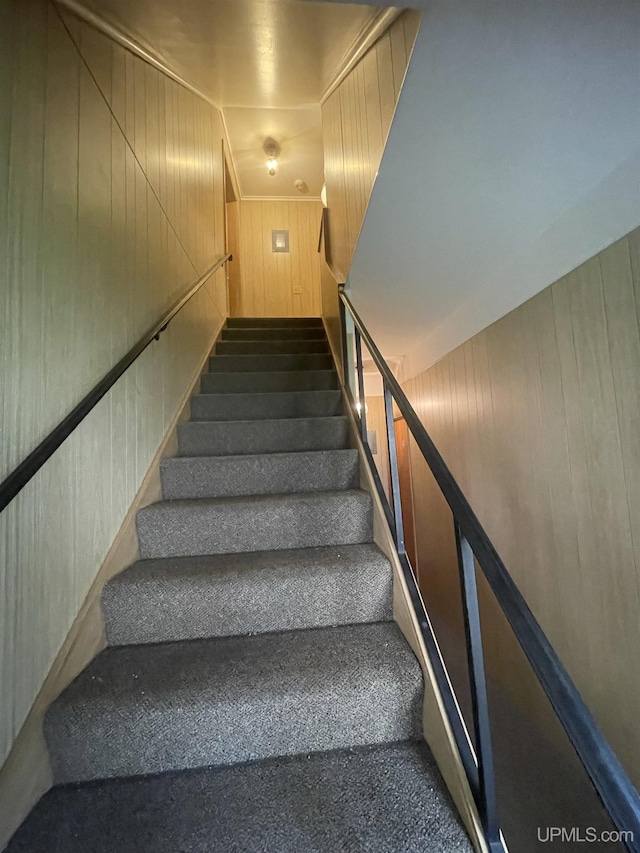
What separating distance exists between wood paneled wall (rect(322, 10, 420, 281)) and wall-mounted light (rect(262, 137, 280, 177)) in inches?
54.4

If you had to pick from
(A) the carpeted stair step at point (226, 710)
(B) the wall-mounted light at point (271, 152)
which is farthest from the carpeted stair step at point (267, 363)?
(B) the wall-mounted light at point (271, 152)

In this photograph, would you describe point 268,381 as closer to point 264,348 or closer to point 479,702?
point 264,348

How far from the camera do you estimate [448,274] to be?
2.16 metres

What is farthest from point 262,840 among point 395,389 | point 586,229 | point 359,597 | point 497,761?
point 586,229

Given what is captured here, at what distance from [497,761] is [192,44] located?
14.1 ft

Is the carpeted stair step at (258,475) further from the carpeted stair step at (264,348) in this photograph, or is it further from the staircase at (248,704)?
the carpeted stair step at (264,348)

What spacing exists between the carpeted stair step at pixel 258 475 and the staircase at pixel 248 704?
0.17m

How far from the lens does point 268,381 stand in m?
2.64

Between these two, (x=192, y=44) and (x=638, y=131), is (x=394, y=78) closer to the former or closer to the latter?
(x=638, y=131)

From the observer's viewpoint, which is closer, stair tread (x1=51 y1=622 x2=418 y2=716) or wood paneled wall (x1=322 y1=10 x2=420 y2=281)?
stair tread (x1=51 y1=622 x2=418 y2=716)

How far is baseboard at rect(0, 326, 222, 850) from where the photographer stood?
33.7 inches

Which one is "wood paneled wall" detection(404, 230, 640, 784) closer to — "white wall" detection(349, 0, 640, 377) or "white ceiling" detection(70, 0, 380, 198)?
"white wall" detection(349, 0, 640, 377)

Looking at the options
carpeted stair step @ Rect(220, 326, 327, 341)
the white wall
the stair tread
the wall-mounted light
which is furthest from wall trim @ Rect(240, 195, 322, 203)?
the stair tread

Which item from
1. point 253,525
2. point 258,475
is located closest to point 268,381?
point 258,475
